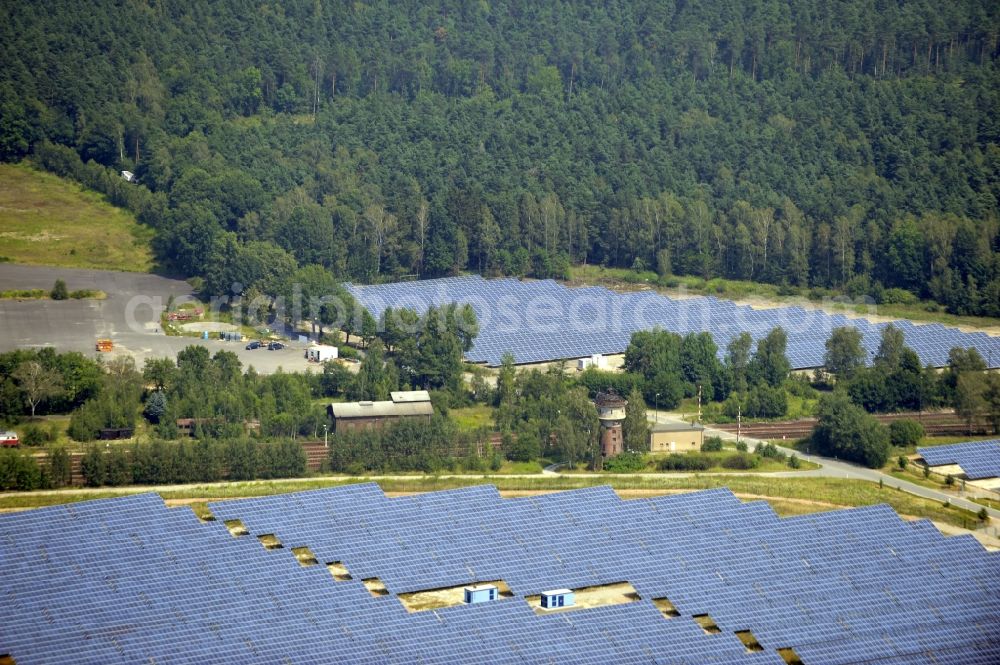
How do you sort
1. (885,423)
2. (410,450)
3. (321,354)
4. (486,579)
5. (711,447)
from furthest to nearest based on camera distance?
1. (321,354)
2. (885,423)
3. (711,447)
4. (410,450)
5. (486,579)

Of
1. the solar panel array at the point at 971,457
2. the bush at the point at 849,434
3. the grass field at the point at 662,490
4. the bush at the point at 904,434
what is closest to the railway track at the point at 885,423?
the bush at the point at 849,434

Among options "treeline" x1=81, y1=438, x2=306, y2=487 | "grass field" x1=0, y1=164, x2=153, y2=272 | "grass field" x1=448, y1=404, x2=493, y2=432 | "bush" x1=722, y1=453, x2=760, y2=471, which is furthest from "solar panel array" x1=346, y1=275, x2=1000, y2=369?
"treeline" x1=81, y1=438, x2=306, y2=487

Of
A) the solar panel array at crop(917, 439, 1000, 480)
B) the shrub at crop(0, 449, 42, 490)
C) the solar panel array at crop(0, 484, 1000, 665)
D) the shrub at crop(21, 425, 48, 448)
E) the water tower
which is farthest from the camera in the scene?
the water tower

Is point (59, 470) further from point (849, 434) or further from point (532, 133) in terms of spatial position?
point (532, 133)

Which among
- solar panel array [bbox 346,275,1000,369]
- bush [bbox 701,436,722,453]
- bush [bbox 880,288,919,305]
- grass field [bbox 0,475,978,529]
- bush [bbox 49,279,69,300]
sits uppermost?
bush [bbox 49,279,69,300]

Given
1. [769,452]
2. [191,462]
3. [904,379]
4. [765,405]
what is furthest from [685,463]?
[191,462]

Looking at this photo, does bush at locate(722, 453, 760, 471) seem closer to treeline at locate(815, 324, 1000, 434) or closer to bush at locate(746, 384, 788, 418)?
bush at locate(746, 384, 788, 418)

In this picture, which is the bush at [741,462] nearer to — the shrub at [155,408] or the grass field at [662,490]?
the grass field at [662,490]
